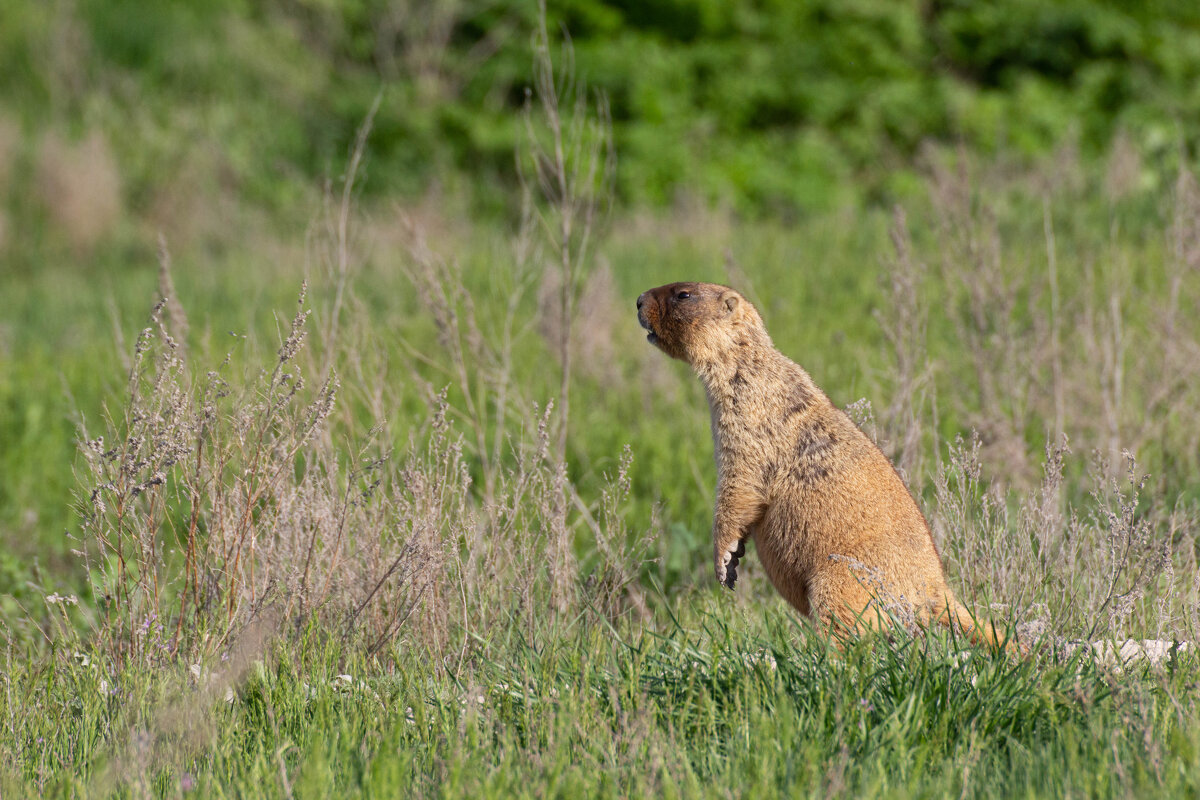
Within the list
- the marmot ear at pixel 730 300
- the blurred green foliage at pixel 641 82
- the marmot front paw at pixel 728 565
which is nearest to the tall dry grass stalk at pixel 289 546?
the marmot front paw at pixel 728 565

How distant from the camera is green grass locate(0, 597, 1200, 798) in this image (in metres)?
3.05

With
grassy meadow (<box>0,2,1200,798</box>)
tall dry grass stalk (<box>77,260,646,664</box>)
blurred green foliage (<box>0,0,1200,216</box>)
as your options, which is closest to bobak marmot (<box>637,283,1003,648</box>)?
grassy meadow (<box>0,2,1200,798</box>)

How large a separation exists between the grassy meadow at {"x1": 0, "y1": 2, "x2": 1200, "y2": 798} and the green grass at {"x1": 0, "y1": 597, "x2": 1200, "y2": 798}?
17 mm

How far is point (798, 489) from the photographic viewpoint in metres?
4.20

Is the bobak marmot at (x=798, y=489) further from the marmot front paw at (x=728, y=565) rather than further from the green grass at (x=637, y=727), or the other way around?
the green grass at (x=637, y=727)

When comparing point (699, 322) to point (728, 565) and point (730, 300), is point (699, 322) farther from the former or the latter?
point (728, 565)

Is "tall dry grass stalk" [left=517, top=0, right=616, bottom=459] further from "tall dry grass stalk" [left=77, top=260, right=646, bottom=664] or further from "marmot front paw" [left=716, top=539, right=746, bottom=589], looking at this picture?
"marmot front paw" [left=716, top=539, right=746, bottom=589]

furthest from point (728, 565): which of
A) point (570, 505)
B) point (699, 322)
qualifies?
point (570, 505)

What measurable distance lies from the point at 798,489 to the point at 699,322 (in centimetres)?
80

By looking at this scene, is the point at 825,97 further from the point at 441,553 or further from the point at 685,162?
the point at 441,553

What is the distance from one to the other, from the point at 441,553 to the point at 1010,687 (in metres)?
2.06

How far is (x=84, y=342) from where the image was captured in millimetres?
11156

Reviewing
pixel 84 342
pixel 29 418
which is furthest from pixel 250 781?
pixel 84 342

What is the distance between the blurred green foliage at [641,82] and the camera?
59.1 ft
